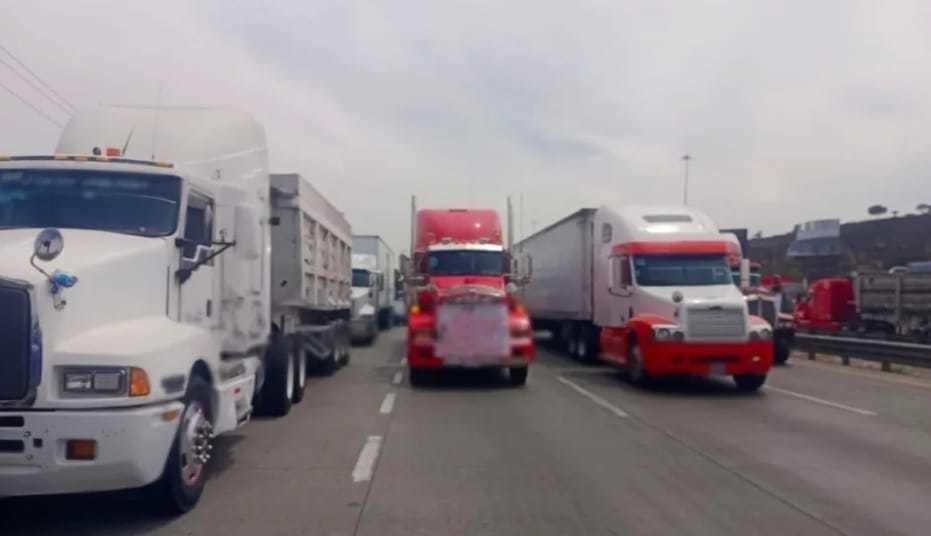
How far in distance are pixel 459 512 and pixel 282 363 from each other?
20.1 ft

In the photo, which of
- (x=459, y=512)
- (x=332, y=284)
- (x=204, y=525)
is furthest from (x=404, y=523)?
(x=332, y=284)

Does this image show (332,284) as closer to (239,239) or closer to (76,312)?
(239,239)

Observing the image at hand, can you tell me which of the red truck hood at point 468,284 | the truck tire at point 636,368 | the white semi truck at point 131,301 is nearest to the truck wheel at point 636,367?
the truck tire at point 636,368

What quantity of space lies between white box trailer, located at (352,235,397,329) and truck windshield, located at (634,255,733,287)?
15977 millimetres

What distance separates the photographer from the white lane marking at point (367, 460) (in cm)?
935

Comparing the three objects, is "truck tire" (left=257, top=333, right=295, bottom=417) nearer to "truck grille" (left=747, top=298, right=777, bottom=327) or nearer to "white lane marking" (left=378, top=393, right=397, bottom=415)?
"white lane marking" (left=378, top=393, right=397, bottom=415)

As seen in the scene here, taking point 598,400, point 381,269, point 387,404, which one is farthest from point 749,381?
point 381,269

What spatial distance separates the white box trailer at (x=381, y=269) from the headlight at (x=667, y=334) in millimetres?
17384

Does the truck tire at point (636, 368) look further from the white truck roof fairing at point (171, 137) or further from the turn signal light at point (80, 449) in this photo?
the turn signal light at point (80, 449)

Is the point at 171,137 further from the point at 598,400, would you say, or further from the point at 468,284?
the point at 468,284

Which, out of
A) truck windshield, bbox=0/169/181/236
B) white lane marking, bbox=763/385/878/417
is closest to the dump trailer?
truck windshield, bbox=0/169/181/236

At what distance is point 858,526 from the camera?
751 centimetres

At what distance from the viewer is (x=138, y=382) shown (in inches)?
272

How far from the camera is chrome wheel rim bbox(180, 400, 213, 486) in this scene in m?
7.71
